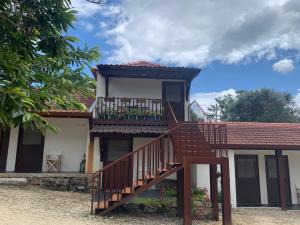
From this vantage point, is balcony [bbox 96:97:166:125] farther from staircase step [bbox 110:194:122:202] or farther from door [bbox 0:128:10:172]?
door [bbox 0:128:10:172]

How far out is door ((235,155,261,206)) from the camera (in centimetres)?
1277

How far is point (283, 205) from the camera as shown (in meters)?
11.2

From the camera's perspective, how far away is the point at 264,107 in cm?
3091

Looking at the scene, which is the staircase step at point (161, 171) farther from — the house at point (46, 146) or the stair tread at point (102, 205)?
the house at point (46, 146)

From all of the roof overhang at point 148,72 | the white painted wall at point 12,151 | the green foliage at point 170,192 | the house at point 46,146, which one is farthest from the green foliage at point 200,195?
the white painted wall at point 12,151

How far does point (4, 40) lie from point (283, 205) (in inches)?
430

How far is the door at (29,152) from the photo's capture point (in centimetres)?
1347

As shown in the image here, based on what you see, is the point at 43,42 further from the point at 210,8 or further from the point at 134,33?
the point at 210,8

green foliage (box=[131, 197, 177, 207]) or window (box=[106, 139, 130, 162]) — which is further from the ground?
window (box=[106, 139, 130, 162])

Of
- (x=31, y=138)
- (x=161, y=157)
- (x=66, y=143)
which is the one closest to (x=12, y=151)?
(x=31, y=138)

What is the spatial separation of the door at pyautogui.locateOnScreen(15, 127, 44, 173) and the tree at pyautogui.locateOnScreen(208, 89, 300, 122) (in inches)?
805

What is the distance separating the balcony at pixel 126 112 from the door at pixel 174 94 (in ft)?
3.84

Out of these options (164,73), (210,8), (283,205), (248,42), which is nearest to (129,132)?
(164,73)

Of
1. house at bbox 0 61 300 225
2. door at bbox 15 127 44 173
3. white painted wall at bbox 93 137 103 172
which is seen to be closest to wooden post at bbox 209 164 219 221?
house at bbox 0 61 300 225
